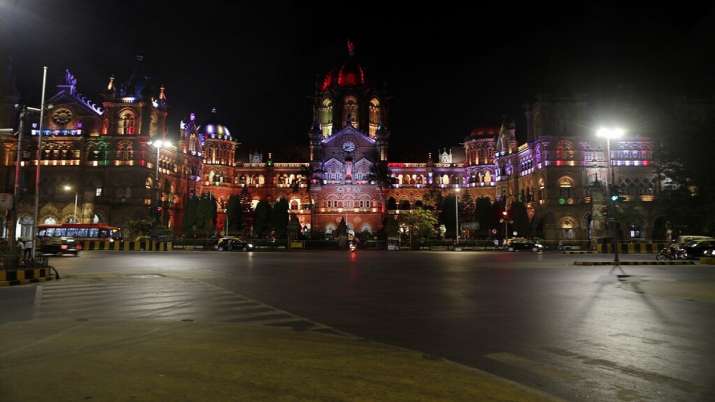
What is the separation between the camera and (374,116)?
103875 millimetres

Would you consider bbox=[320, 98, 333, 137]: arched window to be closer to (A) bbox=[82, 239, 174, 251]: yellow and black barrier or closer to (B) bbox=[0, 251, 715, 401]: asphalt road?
(A) bbox=[82, 239, 174, 251]: yellow and black barrier

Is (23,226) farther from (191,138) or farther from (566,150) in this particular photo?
(566,150)

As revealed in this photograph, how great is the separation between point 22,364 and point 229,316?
4923 millimetres

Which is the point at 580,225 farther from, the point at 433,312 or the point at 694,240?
the point at 433,312

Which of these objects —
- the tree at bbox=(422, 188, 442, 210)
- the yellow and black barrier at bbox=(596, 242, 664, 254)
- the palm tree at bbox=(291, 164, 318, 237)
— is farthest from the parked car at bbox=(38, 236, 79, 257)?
the tree at bbox=(422, 188, 442, 210)

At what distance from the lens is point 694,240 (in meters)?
37.9

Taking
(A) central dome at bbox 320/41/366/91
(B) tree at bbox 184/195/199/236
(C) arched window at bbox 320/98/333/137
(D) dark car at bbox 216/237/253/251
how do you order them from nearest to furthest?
1. (D) dark car at bbox 216/237/253/251
2. (B) tree at bbox 184/195/199/236
3. (C) arched window at bbox 320/98/333/137
4. (A) central dome at bbox 320/41/366/91

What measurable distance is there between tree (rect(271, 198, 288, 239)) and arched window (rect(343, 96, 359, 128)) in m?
30.8

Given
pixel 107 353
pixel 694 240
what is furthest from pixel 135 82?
pixel 107 353

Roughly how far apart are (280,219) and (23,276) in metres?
56.4

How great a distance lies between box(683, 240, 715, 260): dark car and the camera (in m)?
35.7

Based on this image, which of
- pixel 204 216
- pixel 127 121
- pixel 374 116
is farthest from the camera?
pixel 374 116

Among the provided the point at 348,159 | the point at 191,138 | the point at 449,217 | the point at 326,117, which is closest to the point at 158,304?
the point at 449,217

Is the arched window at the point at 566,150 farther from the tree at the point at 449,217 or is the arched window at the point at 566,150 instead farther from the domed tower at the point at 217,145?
the domed tower at the point at 217,145
